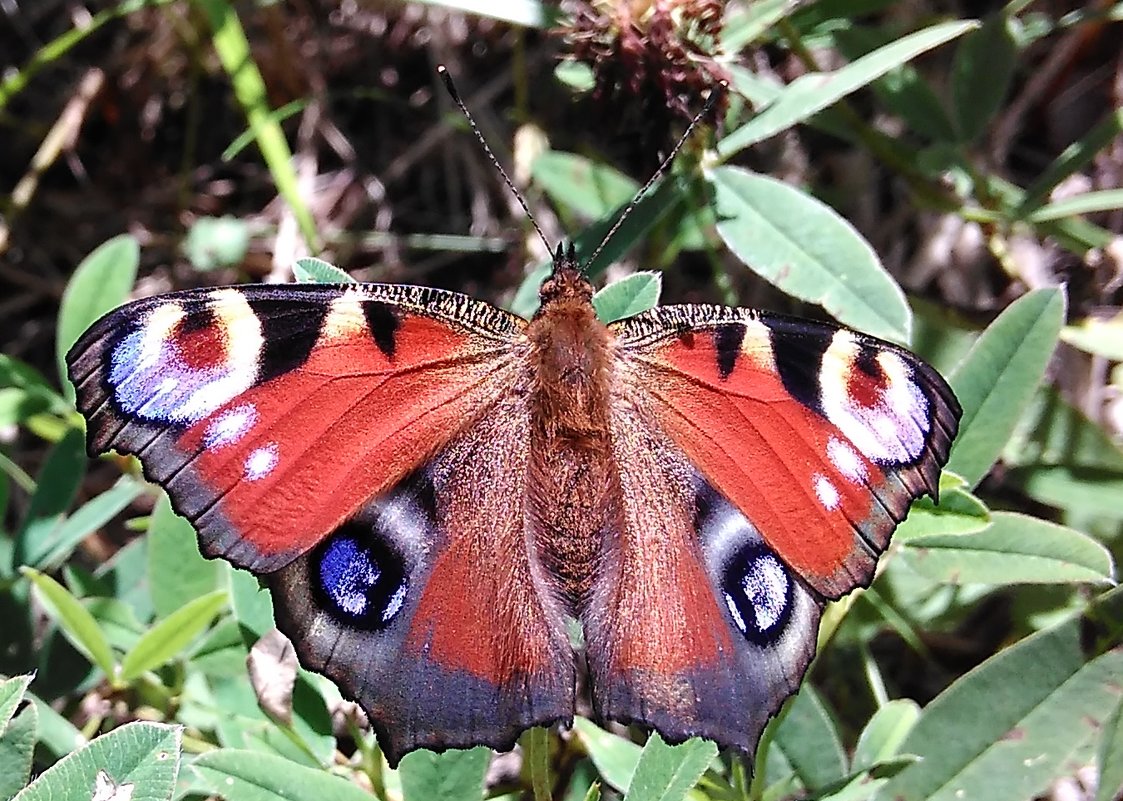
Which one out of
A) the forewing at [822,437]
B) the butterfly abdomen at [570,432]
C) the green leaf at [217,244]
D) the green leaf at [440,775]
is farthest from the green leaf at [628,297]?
the green leaf at [217,244]

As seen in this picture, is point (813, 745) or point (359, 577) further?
point (813, 745)

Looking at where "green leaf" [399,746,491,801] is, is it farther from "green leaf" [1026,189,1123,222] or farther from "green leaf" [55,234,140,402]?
"green leaf" [1026,189,1123,222]

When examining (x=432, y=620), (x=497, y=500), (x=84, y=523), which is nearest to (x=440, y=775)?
(x=432, y=620)

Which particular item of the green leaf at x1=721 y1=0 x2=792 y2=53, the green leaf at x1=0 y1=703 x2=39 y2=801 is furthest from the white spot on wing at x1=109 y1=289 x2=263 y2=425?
the green leaf at x1=721 y1=0 x2=792 y2=53

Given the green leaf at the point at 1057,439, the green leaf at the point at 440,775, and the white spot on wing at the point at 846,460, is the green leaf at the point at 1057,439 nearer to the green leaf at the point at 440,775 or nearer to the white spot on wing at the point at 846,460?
the white spot on wing at the point at 846,460

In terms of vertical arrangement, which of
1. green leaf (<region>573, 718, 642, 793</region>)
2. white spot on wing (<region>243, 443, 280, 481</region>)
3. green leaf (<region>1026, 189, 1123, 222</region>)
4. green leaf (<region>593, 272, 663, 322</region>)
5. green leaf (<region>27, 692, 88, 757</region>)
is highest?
white spot on wing (<region>243, 443, 280, 481</region>)

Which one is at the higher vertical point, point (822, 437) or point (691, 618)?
point (822, 437)

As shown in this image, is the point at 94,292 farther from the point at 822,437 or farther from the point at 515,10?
the point at 822,437
